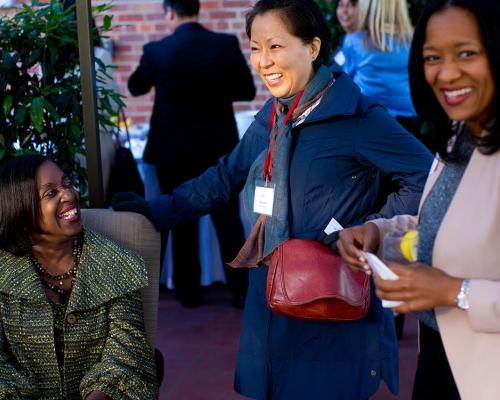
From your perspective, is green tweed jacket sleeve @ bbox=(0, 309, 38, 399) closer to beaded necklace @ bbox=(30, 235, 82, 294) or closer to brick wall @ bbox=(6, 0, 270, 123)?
beaded necklace @ bbox=(30, 235, 82, 294)

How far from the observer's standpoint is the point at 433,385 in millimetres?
1659

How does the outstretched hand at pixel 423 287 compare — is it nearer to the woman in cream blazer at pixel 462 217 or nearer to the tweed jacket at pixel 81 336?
the woman in cream blazer at pixel 462 217

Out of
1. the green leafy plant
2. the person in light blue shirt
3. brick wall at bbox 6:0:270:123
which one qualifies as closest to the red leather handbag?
the green leafy plant

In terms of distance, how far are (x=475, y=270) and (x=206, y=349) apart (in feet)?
9.97

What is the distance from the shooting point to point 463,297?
1.40m

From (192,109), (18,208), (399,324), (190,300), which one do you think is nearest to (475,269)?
(18,208)

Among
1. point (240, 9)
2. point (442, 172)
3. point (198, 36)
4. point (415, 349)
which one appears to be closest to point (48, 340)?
point (442, 172)

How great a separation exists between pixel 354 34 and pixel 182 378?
224 centimetres

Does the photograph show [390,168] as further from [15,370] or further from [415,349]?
[415,349]

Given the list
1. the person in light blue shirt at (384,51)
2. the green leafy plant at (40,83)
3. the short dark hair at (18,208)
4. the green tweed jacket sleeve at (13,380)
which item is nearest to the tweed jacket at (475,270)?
the green tweed jacket sleeve at (13,380)

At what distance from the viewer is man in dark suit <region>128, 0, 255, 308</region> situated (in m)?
4.73

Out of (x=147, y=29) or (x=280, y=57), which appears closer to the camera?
(x=280, y=57)

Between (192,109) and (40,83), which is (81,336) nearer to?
(40,83)

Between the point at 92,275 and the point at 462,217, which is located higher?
the point at 462,217
